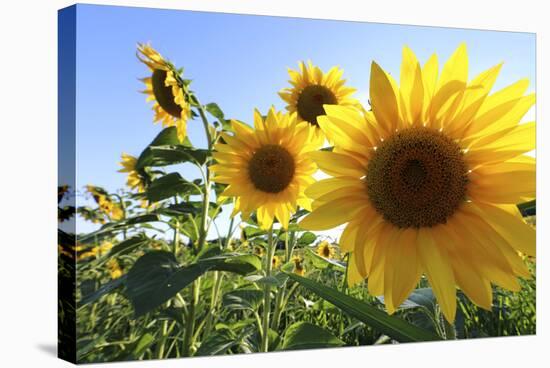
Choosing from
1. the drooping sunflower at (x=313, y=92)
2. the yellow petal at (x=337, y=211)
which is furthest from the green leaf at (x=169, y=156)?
the yellow petal at (x=337, y=211)

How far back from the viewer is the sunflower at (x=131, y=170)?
232 cm

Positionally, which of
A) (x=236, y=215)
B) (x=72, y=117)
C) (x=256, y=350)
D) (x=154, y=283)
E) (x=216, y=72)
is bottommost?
(x=256, y=350)

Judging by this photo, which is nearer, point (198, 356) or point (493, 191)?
point (493, 191)

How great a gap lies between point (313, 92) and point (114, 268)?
99 centimetres

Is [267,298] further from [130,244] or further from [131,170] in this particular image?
[131,170]

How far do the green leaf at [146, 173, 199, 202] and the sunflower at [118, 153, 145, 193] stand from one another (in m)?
0.05

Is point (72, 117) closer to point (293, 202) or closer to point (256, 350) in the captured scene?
point (293, 202)

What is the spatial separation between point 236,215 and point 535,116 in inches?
53.0

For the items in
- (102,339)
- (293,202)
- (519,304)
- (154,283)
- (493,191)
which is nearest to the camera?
(493,191)

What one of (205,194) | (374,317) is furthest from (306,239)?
(374,317)

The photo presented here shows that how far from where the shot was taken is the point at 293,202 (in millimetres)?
2471

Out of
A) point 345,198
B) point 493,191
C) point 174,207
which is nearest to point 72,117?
point 174,207

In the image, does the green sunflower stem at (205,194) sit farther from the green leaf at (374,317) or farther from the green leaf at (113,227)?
the green leaf at (374,317)

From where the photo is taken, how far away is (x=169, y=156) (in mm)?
2402
